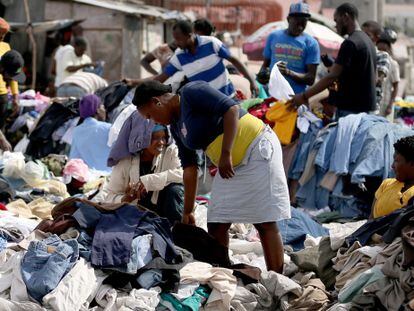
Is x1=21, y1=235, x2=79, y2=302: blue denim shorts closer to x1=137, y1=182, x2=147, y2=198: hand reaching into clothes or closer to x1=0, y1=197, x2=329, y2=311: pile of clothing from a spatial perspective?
x1=0, y1=197, x2=329, y2=311: pile of clothing

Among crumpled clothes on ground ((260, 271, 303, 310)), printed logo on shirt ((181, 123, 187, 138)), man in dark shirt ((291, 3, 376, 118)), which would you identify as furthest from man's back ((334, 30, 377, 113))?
crumpled clothes on ground ((260, 271, 303, 310))

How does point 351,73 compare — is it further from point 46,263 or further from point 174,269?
point 46,263

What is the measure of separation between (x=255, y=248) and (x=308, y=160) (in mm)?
2074

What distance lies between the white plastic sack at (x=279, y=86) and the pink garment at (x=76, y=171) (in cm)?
208

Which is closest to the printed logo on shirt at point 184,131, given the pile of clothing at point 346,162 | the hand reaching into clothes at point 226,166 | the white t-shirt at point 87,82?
the hand reaching into clothes at point 226,166

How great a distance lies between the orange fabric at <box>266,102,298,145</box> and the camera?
371 inches

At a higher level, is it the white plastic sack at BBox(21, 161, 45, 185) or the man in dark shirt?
the man in dark shirt

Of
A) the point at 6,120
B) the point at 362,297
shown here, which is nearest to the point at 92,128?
the point at 6,120

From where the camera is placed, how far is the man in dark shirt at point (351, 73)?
9195mm

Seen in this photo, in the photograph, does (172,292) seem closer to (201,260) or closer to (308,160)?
(201,260)

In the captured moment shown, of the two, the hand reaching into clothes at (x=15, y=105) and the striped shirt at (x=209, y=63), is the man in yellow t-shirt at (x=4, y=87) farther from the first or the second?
the striped shirt at (x=209, y=63)

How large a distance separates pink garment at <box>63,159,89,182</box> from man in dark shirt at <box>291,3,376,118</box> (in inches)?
88.6

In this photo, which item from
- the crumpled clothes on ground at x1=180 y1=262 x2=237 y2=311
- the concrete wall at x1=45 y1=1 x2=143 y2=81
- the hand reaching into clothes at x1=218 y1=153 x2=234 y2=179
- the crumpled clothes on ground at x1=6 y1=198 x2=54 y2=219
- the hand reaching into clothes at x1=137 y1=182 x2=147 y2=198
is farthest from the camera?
the concrete wall at x1=45 y1=1 x2=143 y2=81

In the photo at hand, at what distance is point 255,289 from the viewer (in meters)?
6.16
